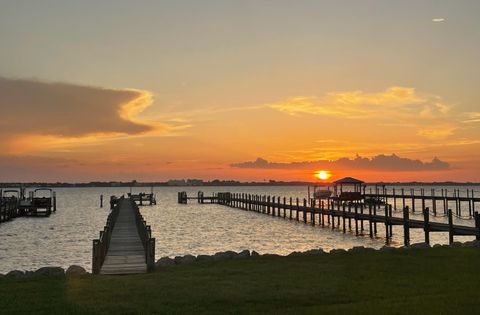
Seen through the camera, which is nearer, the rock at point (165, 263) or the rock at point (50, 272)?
the rock at point (50, 272)

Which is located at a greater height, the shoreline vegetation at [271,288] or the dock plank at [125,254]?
the shoreline vegetation at [271,288]

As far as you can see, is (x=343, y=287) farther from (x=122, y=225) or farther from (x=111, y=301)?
(x=122, y=225)

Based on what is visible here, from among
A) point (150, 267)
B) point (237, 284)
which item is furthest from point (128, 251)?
point (237, 284)

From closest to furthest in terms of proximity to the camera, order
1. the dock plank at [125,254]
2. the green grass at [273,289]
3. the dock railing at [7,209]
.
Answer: the green grass at [273,289] → the dock plank at [125,254] → the dock railing at [7,209]

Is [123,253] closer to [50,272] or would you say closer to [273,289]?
[50,272]

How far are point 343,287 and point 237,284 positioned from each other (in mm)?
2577

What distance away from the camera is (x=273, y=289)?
12.2 metres

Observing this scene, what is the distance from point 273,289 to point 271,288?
117 millimetres

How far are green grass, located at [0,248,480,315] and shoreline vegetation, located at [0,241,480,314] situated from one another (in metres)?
0.02

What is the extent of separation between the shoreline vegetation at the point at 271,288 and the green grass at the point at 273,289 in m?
0.02

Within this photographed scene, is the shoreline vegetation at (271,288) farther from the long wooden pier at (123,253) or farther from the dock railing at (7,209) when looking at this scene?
the dock railing at (7,209)

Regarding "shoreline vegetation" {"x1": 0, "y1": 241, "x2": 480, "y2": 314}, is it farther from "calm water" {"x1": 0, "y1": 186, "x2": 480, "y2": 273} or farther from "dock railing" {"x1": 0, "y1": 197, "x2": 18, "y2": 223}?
"dock railing" {"x1": 0, "y1": 197, "x2": 18, "y2": 223}

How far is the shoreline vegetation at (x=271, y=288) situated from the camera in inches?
408

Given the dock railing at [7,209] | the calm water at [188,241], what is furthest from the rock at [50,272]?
the dock railing at [7,209]
